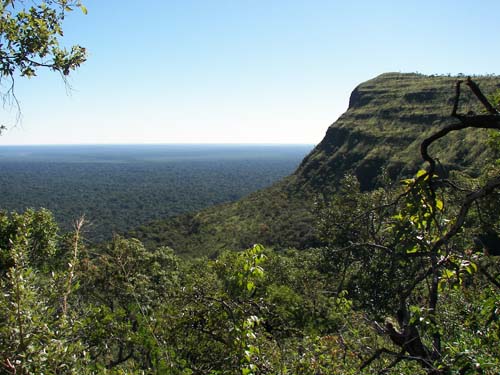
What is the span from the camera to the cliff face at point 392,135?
6550 cm

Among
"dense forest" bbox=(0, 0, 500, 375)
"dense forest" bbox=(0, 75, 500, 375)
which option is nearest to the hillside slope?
"dense forest" bbox=(0, 0, 500, 375)

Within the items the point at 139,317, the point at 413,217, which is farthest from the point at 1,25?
the point at 413,217

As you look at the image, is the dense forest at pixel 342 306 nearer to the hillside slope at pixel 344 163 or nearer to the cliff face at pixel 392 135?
the cliff face at pixel 392 135

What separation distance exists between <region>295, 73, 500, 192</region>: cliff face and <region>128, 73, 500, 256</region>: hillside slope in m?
0.17

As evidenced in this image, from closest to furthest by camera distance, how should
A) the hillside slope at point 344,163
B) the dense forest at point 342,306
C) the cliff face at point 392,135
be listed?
the dense forest at point 342,306 → the cliff face at point 392,135 → the hillside slope at point 344,163

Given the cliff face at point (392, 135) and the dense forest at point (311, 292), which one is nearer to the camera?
the dense forest at point (311, 292)

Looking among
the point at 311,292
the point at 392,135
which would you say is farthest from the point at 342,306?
the point at 392,135

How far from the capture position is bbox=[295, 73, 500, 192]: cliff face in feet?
215

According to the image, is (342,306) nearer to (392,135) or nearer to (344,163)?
(392,135)

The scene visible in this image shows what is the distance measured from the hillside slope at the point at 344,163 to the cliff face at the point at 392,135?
173 millimetres

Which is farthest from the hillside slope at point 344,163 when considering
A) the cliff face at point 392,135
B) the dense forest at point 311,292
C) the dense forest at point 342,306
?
the dense forest at point 342,306

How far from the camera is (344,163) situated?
90.9m

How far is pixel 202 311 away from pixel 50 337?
4.00 meters

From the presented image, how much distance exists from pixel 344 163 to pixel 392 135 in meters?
12.7
